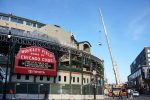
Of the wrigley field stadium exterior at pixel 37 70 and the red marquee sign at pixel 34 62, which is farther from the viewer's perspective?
the red marquee sign at pixel 34 62

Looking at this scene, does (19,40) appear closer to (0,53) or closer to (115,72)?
(0,53)

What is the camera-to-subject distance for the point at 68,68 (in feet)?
187

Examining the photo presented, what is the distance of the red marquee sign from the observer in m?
44.4

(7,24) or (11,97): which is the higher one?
(7,24)

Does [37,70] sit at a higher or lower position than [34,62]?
lower

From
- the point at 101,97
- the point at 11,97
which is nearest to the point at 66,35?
the point at 101,97

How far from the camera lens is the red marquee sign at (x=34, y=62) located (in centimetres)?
4444

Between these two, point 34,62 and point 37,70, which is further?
point 37,70

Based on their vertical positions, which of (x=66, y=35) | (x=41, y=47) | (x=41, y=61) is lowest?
(x=41, y=61)

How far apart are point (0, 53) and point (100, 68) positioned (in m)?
34.5

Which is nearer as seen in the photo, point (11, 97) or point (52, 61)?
point (11, 97)

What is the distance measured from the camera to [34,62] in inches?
1817

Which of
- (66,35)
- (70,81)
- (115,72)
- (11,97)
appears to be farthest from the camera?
(66,35)

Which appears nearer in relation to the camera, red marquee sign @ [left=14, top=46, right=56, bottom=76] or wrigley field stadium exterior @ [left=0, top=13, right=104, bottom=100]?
wrigley field stadium exterior @ [left=0, top=13, right=104, bottom=100]
